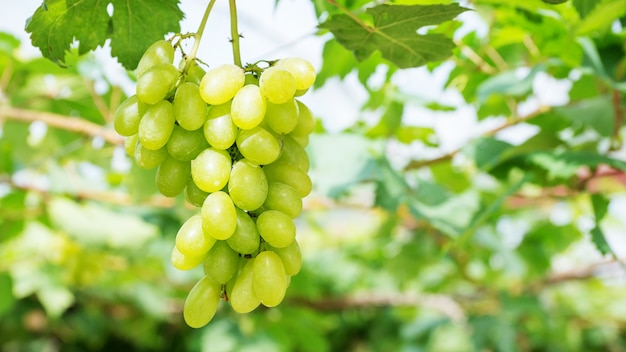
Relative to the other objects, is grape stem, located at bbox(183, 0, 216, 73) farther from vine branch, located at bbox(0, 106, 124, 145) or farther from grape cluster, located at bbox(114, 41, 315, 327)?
vine branch, located at bbox(0, 106, 124, 145)

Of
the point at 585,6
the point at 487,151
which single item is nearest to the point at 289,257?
the point at 585,6

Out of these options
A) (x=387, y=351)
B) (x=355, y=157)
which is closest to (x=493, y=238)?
(x=355, y=157)

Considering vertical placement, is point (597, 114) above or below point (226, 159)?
below

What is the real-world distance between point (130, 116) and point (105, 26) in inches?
3.8

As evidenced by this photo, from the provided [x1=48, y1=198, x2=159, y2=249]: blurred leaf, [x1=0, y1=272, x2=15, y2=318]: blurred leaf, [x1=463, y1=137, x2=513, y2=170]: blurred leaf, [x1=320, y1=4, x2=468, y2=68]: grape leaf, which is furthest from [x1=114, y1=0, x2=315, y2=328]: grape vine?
[x1=0, y1=272, x2=15, y2=318]: blurred leaf

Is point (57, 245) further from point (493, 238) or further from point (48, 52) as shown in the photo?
point (48, 52)

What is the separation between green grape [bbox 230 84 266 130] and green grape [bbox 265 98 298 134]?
2cm

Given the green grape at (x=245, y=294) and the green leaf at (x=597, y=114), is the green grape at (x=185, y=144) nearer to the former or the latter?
the green grape at (x=245, y=294)

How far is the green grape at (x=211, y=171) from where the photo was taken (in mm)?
345

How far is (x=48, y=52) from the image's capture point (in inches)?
16.9

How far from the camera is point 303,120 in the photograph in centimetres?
39

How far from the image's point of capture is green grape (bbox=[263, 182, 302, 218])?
1.20ft

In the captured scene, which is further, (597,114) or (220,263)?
(597,114)

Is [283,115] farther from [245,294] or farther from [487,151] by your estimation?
[487,151]
